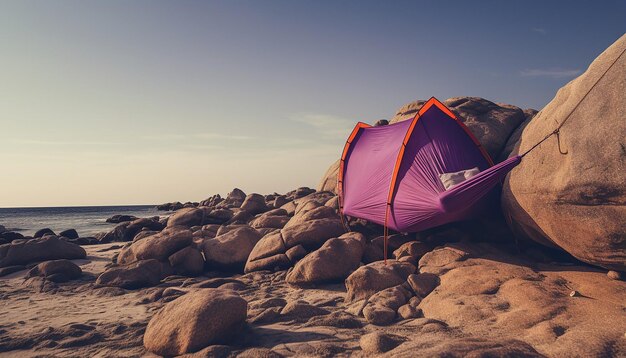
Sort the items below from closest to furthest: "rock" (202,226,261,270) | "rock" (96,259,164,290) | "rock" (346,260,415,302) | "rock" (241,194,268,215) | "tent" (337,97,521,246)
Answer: "rock" (346,260,415,302) → "tent" (337,97,521,246) → "rock" (96,259,164,290) → "rock" (202,226,261,270) → "rock" (241,194,268,215)

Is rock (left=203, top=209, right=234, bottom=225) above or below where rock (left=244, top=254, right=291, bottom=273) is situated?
above

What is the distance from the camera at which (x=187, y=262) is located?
31.3 ft

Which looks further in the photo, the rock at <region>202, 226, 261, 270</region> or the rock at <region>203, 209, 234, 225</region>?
the rock at <region>203, 209, 234, 225</region>

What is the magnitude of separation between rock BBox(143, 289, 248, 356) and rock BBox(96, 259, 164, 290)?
3.65m

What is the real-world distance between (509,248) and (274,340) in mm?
5588

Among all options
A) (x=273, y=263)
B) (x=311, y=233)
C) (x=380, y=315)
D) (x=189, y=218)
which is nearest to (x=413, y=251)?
(x=311, y=233)

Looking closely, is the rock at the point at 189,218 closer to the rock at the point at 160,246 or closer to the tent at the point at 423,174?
the rock at the point at 160,246

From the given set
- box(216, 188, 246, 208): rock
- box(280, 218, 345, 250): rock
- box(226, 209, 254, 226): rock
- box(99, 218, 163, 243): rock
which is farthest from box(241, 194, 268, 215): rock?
box(216, 188, 246, 208): rock

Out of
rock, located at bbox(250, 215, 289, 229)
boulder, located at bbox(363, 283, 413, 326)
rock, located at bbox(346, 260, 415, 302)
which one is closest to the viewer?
boulder, located at bbox(363, 283, 413, 326)

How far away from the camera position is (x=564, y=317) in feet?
15.0

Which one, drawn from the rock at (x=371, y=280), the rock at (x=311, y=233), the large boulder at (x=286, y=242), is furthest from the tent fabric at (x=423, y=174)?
the rock at (x=371, y=280)

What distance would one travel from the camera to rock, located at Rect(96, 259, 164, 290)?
8492mm

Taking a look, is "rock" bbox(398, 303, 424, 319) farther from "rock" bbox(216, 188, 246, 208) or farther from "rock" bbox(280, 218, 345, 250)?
"rock" bbox(216, 188, 246, 208)

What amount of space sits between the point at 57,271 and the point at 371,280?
8.06 m
